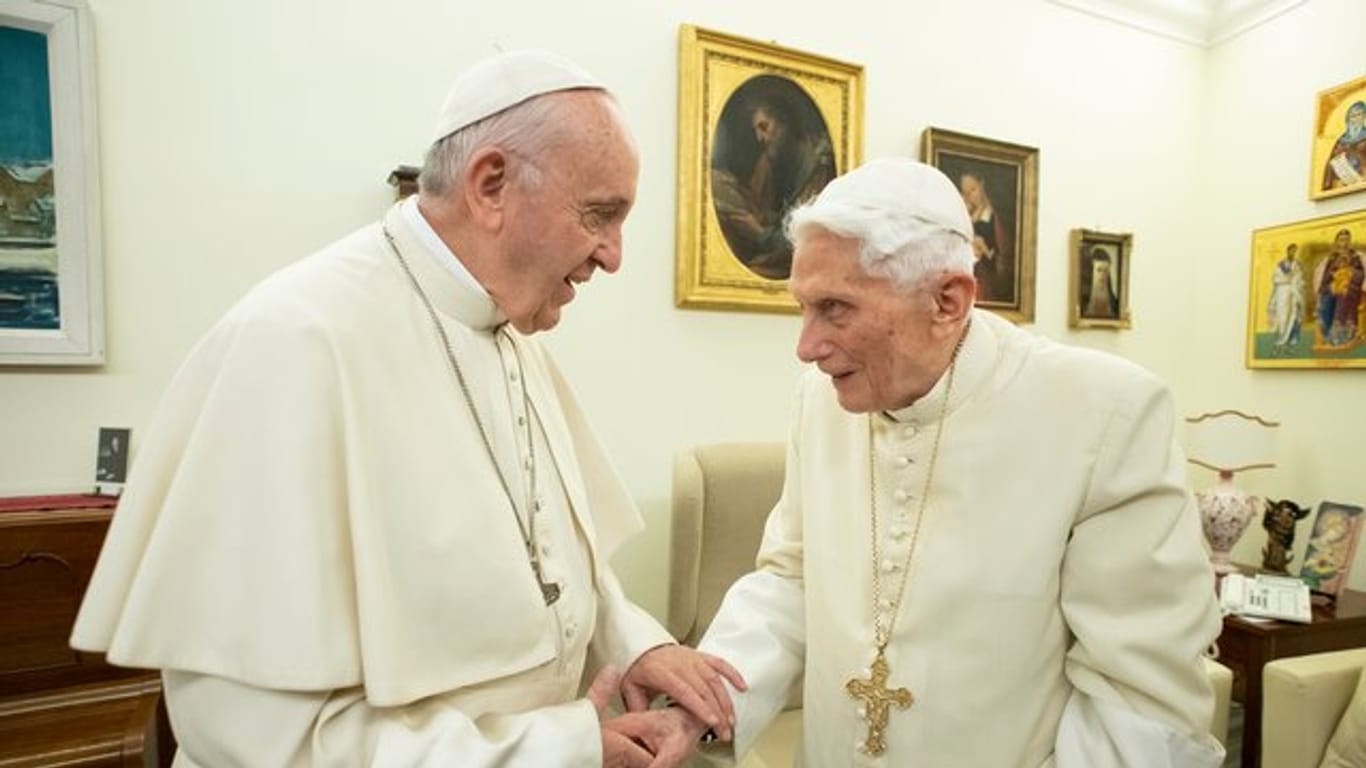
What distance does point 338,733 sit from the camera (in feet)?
3.39

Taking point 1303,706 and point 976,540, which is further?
point 1303,706

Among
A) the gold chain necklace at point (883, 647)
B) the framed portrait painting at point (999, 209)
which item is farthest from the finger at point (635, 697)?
the framed portrait painting at point (999, 209)

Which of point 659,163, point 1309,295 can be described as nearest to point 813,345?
point 659,163

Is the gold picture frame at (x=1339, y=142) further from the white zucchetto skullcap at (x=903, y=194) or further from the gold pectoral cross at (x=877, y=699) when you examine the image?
the gold pectoral cross at (x=877, y=699)

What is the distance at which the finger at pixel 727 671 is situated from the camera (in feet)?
4.79

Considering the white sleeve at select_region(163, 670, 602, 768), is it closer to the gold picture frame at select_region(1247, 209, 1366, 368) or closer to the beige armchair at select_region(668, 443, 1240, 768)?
the beige armchair at select_region(668, 443, 1240, 768)

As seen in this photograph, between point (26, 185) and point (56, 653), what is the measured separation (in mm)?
1349

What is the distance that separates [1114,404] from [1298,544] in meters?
3.60

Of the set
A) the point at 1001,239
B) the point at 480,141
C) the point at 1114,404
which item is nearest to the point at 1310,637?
the point at 1001,239

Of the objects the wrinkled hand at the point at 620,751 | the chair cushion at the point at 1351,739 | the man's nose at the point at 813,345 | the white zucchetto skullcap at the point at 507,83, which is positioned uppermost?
the white zucchetto skullcap at the point at 507,83

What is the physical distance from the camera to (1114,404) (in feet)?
4.32

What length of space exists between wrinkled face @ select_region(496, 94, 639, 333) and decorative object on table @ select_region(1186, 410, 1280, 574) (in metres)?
3.35

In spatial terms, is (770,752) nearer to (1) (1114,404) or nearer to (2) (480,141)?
(1) (1114,404)

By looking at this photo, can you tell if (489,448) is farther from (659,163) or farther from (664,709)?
(659,163)
